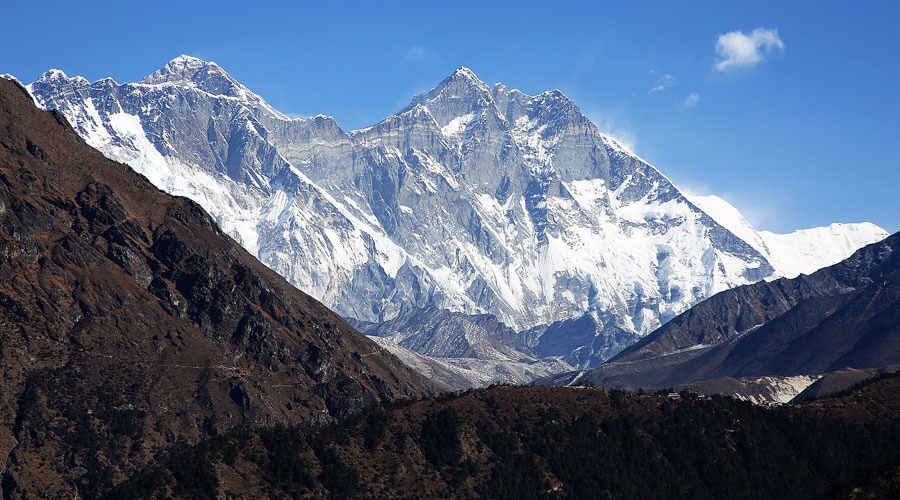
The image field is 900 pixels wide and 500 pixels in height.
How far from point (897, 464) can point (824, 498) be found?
434 inches

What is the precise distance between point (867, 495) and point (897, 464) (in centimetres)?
1196

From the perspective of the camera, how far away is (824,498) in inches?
7328

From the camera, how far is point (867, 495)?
584 ft

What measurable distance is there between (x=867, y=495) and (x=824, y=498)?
9055 mm

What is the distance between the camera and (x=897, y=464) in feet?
615
